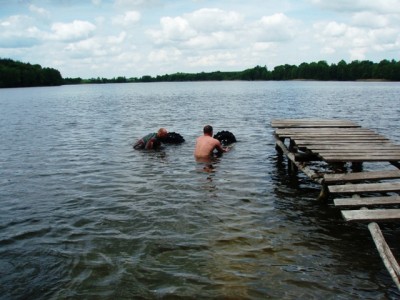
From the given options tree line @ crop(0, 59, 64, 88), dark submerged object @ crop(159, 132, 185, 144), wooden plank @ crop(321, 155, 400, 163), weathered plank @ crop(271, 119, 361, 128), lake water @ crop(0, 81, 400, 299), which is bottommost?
lake water @ crop(0, 81, 400, 299)

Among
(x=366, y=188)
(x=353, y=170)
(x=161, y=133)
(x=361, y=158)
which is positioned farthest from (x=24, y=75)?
(x=366, y=188)

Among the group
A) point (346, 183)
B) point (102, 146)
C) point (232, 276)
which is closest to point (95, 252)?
point (232, 276)

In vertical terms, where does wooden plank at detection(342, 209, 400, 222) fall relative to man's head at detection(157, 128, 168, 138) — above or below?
above

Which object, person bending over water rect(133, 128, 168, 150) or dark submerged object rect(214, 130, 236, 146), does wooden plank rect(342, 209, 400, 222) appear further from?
dark submerged object rect(214, 130, 236, 146)

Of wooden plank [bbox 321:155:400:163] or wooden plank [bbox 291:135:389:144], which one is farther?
wooden plank [bbox 291:135:389:144]

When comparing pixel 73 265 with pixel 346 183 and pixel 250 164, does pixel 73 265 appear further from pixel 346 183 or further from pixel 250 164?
pixel 250 164

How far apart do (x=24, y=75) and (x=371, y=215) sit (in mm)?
174758

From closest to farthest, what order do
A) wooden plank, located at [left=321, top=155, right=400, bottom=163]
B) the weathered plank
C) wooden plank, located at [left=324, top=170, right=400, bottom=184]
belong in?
wooden plank, located at [left=324, top=170, right=400, bottom=184] < wooden plank, located at [left=321, top=155, right=400, bottom=163] < the weathered plank

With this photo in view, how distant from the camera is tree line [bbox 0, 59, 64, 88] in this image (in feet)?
495

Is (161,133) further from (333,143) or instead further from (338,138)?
(333,143)

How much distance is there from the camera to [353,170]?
10.1 metres

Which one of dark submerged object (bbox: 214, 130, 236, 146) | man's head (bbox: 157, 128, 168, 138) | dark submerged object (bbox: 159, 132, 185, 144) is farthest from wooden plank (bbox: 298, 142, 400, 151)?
dark submerged object (bbox: 159, 132, 185, 144)

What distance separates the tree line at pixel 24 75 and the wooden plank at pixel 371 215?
6485 inches

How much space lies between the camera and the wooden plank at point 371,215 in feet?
20.8
